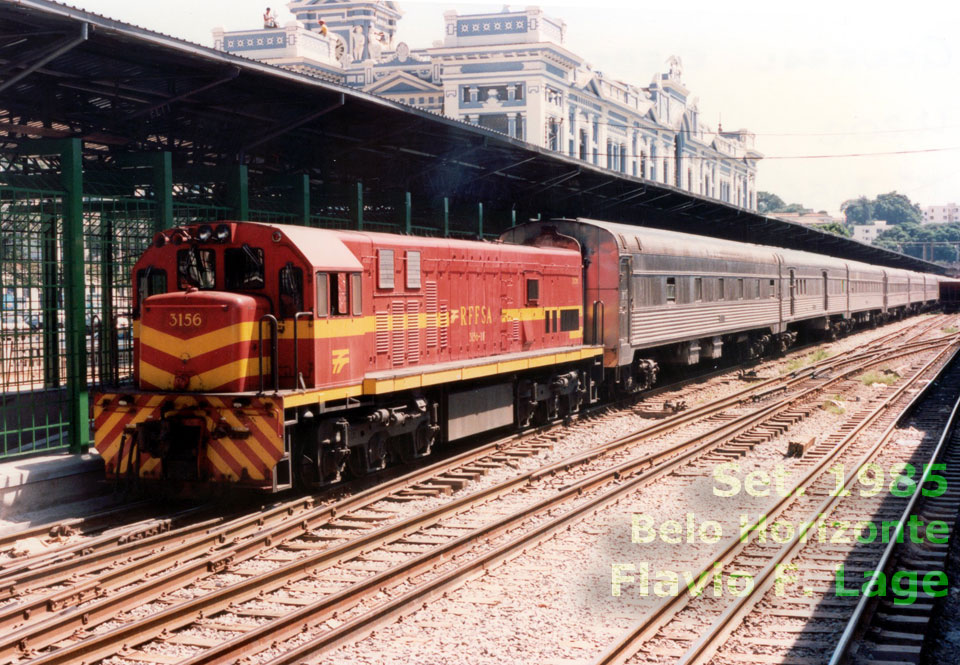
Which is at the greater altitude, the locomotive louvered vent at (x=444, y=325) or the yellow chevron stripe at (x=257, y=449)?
the locomotive louvered vent at (x=444, y=325)

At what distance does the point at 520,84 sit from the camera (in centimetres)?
7244

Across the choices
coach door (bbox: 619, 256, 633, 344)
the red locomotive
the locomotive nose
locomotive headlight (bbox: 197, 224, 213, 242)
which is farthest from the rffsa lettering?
locomotive headlight (bbox: 197, 224, 213, 242)

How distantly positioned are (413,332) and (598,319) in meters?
6.44

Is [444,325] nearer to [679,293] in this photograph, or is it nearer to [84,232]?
[84,232]

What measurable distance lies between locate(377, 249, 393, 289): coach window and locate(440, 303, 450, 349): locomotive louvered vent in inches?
61.3

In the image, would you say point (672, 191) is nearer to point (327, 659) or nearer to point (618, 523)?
point (618, 523)

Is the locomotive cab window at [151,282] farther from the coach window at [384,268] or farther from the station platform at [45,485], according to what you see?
the coach window at [384,268]

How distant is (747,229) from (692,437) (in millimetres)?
26184

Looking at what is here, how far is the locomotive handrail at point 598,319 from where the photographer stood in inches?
763

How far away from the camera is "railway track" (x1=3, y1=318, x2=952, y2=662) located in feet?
23.6

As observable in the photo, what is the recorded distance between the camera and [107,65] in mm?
13742

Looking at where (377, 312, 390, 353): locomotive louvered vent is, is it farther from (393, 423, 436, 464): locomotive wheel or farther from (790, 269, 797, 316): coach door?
(790, 269, 797, 316): coach door

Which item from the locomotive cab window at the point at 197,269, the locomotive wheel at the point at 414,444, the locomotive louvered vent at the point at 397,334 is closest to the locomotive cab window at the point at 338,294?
the locomotive louvered vent at the point at 397,334

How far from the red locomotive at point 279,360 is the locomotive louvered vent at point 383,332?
1 centimetres
